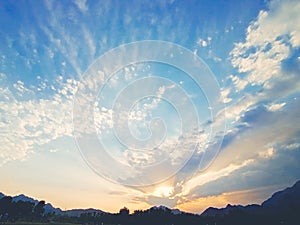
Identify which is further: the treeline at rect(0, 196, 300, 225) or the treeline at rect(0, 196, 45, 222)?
the treeline at rect(0, 196, 300, 225)

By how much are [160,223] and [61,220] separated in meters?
55.4

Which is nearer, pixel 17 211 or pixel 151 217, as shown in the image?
pixel 17 211

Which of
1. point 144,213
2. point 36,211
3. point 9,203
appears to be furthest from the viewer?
point 144,213

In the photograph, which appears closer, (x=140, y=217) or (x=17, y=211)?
(x=17, y=211)

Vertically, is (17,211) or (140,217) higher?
(17,211)

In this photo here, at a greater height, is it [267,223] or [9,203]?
[9,203]

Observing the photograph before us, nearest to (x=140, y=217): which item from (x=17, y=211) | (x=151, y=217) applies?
(x=151, y=217)

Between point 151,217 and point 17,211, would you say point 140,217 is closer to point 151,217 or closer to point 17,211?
point 151,217

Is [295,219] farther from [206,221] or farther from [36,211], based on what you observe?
[36,211]

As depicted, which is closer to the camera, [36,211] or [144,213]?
[36,211]

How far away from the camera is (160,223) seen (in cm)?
13475

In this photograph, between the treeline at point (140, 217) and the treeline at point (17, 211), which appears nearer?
the treeline at point (17, 211)

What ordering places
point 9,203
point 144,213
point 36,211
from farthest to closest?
point 144,213, point 36,211, point 9,203

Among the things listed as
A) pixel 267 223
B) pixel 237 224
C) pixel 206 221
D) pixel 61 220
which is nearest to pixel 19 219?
pixel 61 220
